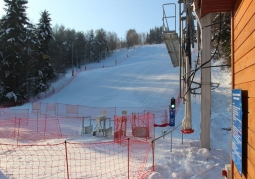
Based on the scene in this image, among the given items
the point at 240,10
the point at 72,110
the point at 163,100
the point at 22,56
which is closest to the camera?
the point at 240,10

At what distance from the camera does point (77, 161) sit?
8805 millimetres

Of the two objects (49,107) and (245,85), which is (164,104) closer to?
(49,107)

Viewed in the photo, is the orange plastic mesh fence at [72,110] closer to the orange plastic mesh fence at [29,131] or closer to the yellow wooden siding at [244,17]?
the orange plastic mesh fence at [29,131]

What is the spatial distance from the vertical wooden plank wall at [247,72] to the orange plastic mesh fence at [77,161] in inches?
160

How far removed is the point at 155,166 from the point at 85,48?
232 ft

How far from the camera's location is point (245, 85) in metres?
3.42

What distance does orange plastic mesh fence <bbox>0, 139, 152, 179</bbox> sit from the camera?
7391 mm

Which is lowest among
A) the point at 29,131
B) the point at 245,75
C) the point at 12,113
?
the point at 29,131

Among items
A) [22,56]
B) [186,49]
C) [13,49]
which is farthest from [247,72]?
[22,56]

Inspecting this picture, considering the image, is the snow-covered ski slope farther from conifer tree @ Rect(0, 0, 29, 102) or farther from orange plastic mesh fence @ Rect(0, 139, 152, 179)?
conifer tree @ Rect(0, 0, 29, 102)

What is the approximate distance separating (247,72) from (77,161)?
693 centimetres

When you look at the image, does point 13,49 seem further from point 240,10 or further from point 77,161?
point 240,10

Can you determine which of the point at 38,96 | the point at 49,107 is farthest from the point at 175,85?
the point at 38,96

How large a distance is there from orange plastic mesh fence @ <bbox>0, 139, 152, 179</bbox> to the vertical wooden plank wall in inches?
160
